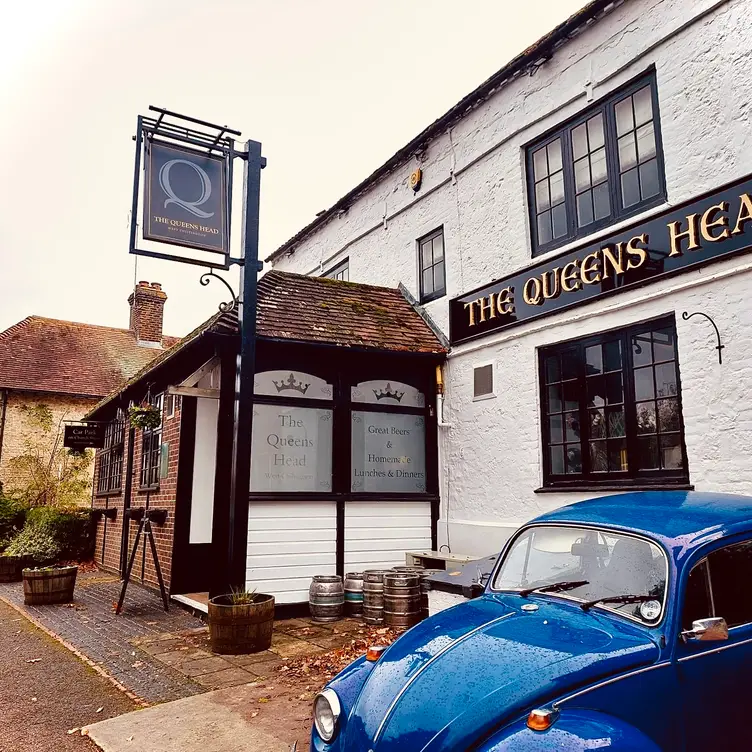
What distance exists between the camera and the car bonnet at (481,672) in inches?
99.3

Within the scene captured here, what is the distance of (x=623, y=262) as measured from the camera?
7137 mm

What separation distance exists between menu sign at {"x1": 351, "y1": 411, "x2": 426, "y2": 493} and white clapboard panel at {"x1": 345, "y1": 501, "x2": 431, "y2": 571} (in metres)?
0.25

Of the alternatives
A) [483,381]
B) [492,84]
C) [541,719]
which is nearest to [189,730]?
[541,719]

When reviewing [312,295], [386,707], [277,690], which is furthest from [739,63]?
[277,690]

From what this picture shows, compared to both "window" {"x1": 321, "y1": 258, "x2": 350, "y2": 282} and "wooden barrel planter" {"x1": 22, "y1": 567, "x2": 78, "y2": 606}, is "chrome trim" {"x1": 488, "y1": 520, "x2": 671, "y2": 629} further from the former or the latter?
"window" {"x1": 321, "y1": 258, "x2": 350, "y2": 282}

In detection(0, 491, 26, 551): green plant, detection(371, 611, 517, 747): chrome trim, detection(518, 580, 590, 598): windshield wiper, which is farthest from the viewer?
detection(0, 491, 26, 551): green plant

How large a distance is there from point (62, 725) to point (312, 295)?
6427 mm

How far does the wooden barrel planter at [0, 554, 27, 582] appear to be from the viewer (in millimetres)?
11931

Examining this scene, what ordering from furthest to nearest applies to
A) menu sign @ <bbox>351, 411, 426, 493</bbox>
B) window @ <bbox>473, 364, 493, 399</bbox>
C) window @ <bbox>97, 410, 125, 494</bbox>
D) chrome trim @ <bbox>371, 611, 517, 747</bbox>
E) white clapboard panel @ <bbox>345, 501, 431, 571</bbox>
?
window @ <bbox>97, 410, 125, 494</bbox> < menu sign @ <bbox>351, 411, 426, 493</bbox> < window @ <bbox>473, 364, 493, 399</bbox> < white clapboard panel @ <bbox>345, 501, 431, 571</bbox> < chrome trim @ <bbox>371, 611, 517, 747</bbox>

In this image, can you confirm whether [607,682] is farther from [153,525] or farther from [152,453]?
[152,453]

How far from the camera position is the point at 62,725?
462cm

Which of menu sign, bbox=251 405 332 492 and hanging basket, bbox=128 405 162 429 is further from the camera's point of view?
hanging basket, bbox=128 405 162 429

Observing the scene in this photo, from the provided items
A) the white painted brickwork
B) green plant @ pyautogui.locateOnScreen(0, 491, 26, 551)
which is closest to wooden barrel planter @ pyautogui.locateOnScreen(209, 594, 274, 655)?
the white painted brickwork

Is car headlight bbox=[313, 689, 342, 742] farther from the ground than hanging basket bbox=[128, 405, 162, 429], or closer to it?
closer to it
